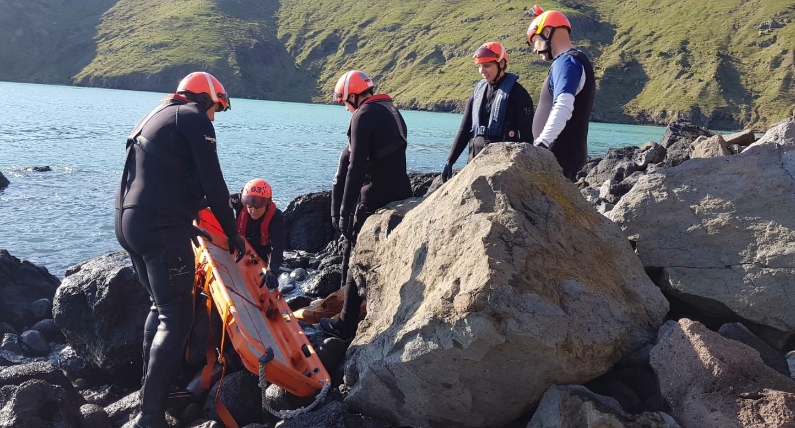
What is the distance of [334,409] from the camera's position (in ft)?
15.9

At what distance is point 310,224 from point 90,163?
62.5 ft

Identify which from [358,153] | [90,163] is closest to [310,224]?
[358,153]

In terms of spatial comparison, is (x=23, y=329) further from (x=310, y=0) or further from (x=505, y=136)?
(x=310, y=0)

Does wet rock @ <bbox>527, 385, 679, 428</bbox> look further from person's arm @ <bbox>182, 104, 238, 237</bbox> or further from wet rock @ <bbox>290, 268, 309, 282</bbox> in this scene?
wet rock @ <bbox>290, 268, 309, 282</bbox>

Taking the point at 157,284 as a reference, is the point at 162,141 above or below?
above

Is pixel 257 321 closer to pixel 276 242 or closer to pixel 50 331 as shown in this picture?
pixel 276 242

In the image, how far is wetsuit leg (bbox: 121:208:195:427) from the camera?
493 centimetres

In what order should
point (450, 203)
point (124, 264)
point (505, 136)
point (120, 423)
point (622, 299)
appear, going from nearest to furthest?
point (622, 299), point (450, 203), point (120, 423), point (505, 136), point (124, 264)

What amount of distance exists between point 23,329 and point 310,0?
18343 cm

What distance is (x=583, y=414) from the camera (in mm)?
3816

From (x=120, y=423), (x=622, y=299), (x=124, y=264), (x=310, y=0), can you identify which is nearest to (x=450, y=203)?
(x=622, y=299)

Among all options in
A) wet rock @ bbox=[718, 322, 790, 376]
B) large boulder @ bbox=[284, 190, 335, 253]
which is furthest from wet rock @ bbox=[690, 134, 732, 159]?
large boulder @ bbox=[284, 190, 335, 253]

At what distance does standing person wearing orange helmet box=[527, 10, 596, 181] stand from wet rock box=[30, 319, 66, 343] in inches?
290

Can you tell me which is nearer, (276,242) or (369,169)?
(369,169)
